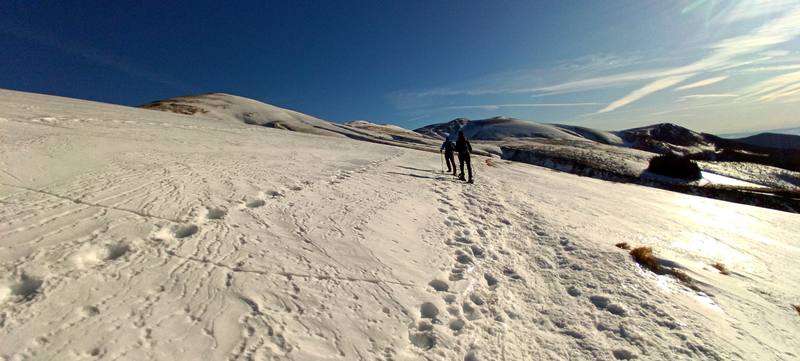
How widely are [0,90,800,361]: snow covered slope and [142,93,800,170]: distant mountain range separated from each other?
27.0 ft

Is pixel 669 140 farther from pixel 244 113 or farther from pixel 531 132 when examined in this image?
pixel 244 113

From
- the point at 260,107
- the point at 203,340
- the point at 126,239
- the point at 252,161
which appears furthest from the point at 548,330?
the point at 260,107

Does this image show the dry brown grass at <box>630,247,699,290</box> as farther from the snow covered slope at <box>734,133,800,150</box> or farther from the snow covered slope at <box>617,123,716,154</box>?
the snow covered slope at <box>734,133,800,150</box>

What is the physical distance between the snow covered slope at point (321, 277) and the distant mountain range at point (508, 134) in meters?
8.24

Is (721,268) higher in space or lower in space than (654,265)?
lower

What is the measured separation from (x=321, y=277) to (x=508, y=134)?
323 ft

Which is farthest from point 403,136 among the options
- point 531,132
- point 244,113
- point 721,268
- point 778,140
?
point 778,140

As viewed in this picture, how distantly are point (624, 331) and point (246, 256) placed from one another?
19.4 ft

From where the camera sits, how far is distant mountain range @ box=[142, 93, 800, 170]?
50.8 metres

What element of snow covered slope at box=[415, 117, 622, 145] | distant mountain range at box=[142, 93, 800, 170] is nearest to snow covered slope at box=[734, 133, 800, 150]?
distant mountain range at box=[142, 93, 800, 170]

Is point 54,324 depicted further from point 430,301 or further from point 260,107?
point 260,107

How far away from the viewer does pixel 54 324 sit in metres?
3.32

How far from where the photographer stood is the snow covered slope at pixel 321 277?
3650mm

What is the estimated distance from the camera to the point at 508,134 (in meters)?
96.1
